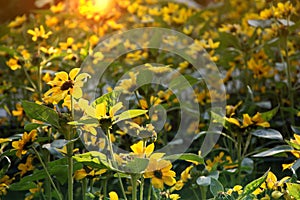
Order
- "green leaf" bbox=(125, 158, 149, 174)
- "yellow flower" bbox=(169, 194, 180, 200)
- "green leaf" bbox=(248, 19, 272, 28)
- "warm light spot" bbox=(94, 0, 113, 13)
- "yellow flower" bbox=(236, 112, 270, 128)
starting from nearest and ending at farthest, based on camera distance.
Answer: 1. "green leaf" bbox=(125, 158, 149, 174)
2. "yellow flower" bbox=(169, 194, 180, 200)
3. "yellow flower" bbox=(236, 112, 270, 128)
4. "green leaf" bbox=(248, 19, 272, 28)
5. "warm light spot" bbox=(94, 0, 113, 13)

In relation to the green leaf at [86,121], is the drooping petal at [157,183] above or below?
below

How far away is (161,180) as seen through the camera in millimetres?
900

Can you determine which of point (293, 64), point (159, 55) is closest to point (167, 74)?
point (159, 55)

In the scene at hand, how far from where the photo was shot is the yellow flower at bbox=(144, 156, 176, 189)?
2.93ft

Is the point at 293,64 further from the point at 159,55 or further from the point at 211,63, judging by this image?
the point at 159,55

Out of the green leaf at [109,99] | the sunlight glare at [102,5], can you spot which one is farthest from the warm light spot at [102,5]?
the green leaf at [109,99]

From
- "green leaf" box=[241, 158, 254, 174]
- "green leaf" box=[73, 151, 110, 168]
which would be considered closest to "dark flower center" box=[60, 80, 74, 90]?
"green leaf" box=[73, 151, 110, 168]

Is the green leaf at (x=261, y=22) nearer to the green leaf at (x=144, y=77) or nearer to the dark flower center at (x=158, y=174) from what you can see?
the green leaf at (x=144, y=77)

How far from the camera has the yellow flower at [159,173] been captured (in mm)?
895

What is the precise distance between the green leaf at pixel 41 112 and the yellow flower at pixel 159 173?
0.17 m

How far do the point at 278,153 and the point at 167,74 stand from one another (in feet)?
2.74

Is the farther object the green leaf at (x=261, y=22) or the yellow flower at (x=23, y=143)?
the green leaf at (x=261, y=22)

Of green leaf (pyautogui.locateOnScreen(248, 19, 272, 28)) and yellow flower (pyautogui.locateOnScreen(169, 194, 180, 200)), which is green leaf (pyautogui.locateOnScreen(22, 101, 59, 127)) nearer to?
yellow flower (pyautogui.locateOnScreen(169, 194, 180, 200))

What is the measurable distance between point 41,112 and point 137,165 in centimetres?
19
